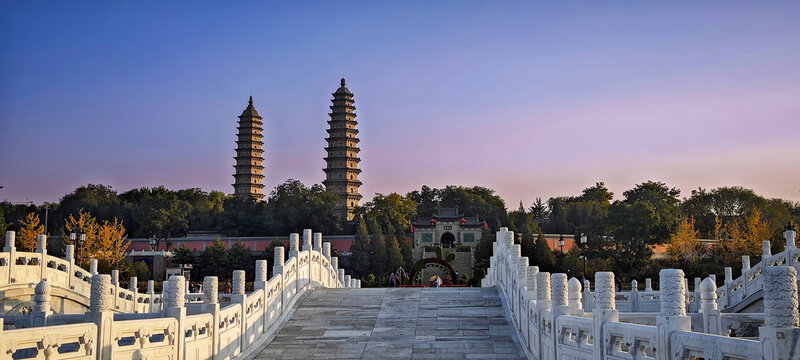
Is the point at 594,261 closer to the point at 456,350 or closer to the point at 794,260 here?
the point at 794,260

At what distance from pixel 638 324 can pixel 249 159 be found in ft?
240

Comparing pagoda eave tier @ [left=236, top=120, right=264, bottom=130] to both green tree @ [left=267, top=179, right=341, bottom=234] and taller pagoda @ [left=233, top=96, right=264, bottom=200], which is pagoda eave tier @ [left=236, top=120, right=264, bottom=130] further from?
green tree @ [left=267, top=179, right=341, bottom=234]

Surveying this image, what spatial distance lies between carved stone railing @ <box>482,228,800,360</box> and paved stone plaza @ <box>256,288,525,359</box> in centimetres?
58

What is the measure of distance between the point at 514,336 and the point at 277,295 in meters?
4.30

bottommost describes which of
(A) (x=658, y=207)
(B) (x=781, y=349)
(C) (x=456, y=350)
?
(C) (x=456, y=350)

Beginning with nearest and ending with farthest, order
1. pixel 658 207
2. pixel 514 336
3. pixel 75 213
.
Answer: pixel 514 336, pixel 658 207, pixel 75 213

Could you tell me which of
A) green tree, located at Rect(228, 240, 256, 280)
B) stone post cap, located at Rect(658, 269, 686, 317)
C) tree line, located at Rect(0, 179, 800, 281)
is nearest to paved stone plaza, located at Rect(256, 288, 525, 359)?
stone post cap, located at Rect(658, 269, 686, 317)

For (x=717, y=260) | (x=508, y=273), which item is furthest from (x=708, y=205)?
(x=508, y=273)

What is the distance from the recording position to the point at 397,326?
13.4m

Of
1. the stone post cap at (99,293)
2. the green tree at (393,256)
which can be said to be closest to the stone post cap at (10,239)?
the stone post cap at (99,293)

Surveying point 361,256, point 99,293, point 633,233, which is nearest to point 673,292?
point 99,293

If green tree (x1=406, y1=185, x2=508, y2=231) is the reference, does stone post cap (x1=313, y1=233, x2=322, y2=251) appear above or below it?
below

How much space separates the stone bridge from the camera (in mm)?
6707

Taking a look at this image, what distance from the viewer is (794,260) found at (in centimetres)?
1672
